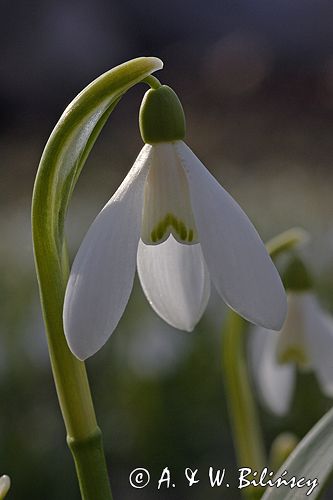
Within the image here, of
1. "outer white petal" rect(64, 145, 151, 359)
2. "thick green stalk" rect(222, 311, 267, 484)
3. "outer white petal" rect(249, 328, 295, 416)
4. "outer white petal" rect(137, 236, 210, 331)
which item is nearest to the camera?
"outer white petal" rect(64, 145, 151, 359)

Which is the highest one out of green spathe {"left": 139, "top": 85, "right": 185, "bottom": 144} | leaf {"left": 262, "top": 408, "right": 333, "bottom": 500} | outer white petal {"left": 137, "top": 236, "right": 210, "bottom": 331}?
green spathe {"left": 139, "top": 85, "right": 185, "bottom": 144}

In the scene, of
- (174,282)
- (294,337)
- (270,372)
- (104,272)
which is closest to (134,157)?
(270,372)

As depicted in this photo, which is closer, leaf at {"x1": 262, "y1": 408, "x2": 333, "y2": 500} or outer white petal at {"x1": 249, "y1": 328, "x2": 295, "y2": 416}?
leaf at {"x1": 262, "y1": 408, "x2": 333, "y2": 500}

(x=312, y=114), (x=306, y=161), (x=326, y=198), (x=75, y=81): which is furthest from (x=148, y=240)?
(x=75, y=81)

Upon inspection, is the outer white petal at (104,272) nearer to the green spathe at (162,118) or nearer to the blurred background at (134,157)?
the green spathe at (162,118)

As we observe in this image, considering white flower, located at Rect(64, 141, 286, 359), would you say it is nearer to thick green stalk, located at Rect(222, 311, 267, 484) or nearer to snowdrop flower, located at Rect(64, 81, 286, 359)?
snowdrop flower, located at Rect(64, 81, 286, 359)

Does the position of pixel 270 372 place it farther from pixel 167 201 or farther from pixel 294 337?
pixel 167 201

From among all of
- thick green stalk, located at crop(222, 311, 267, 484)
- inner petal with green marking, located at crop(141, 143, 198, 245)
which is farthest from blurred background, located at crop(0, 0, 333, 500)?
inner petal with green marking, located at crop(141, 143, 198, 245)
